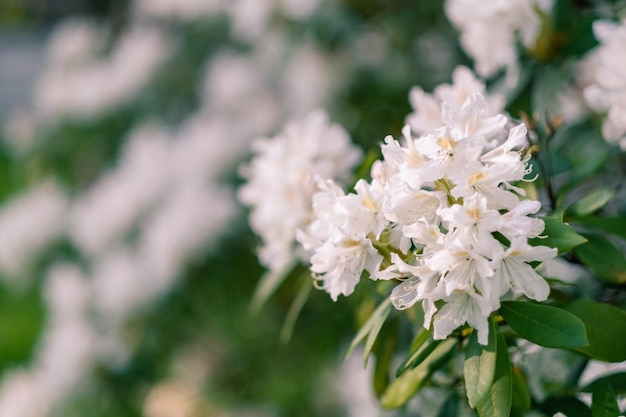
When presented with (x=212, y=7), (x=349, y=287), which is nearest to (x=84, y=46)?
(x=212, y=7)

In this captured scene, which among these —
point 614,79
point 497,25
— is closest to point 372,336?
point 614,79

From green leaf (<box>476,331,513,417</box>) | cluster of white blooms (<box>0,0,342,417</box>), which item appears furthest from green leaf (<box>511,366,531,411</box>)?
cluster of white blooms (<box>0,0,342,417</box>)

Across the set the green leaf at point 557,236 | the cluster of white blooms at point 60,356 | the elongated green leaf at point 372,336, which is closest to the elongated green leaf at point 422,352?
the elongated green leaf at point 372,336

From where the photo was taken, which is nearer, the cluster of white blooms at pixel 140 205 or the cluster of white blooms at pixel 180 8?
the cluster of white blooms at pixel 140 205

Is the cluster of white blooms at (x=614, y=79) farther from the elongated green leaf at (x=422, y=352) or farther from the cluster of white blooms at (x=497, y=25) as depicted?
the elongated green leaf at (x=422, y=352)

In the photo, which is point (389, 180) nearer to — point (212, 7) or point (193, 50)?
point (212, 7)

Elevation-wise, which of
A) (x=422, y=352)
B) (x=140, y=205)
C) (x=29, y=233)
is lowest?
(x=422, y=352)

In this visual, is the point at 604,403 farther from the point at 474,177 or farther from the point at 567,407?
the point at 474,177
